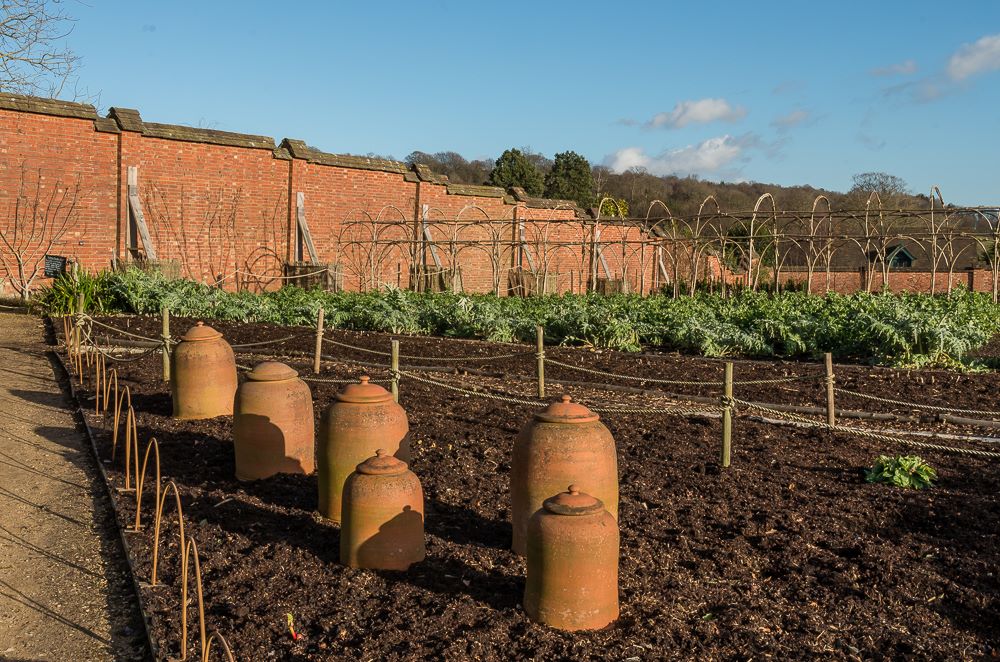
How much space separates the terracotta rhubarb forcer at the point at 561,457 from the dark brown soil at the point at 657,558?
0.44 meters

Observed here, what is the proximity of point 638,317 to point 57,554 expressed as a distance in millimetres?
11137

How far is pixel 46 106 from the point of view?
57.4 feet

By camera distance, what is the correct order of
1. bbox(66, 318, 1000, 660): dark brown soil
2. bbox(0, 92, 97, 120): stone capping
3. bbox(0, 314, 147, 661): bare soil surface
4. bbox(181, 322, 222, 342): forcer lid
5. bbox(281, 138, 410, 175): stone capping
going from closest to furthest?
bbox(66, 318, 1000, 660): dark brown soil
bbox(0, 314, 147, 661): bare soil surface
bbox(181, 322, 222, 342): forcer lid
bbox(0, 92, 97, 120): stone capping
bbox(281, 138, 410, 175): stone capping

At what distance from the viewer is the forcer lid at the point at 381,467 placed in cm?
458

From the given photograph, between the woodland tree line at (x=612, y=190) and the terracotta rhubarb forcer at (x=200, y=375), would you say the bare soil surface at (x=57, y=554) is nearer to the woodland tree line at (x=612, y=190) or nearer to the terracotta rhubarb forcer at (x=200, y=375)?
the terracotta rhubarb forcer at (x=200, y=375)

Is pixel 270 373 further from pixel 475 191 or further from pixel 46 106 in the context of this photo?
pixel 475 191

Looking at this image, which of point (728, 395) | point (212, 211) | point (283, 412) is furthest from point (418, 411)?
point (212, 211)

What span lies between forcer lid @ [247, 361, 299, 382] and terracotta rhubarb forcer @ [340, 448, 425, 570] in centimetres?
206

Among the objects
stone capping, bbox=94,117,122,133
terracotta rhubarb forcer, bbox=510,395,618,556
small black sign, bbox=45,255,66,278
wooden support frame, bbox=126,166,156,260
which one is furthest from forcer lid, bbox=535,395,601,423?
stone capping, bbox=94,117,122,133

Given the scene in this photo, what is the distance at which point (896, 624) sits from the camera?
411 cm

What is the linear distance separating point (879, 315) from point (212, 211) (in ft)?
48.9

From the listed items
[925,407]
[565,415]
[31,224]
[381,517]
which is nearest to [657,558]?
[565,415]

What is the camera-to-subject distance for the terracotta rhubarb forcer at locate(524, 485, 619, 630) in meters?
3.91

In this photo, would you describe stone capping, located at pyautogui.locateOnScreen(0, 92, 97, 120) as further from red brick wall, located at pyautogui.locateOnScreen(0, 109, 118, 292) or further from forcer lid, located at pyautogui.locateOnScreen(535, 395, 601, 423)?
forcer lid, located at pyautogui.locateOnScreen(535, 395, 601, 423)
